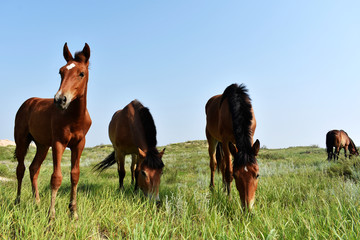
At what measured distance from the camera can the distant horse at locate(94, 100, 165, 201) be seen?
4.57m

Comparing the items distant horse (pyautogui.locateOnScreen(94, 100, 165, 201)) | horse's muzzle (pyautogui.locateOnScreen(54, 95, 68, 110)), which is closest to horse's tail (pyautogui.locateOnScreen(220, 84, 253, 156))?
distant horse (pyautogui.locateOnScreen(94, 100, 165, 201))

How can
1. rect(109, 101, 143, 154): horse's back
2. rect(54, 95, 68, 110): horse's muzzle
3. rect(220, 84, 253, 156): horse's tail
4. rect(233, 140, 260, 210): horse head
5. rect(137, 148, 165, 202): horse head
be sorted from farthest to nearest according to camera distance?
rect(109, 101, 143, 154): horse's back < rect(137, 148, 165, 202): horse head < rect(220, 84, 253, 156): horse's tail < rect(233, 140, 260, 210): horse head < rect(54, 95, 68, 110): horse's muzzle

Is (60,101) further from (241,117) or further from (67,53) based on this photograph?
(241,117)

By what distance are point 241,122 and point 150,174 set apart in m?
1.93

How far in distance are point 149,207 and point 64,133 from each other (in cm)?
179

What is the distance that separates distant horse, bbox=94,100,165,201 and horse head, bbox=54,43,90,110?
1799 mm

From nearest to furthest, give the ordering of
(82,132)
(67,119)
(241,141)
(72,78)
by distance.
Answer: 1. (72,78)
2. (67,119)
3. (82,132)
4. (241,141)

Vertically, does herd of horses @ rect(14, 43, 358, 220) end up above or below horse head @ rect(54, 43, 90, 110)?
below

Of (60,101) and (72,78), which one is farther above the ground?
(72,78)

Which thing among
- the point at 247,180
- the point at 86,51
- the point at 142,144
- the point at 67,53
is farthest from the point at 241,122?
the point at 67,53

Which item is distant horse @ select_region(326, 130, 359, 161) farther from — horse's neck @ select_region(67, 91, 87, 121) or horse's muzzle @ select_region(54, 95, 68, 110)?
horse's muzzle @ select_region(54, 95, 68, 110)

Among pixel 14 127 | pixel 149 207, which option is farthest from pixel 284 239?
pixel 14 127

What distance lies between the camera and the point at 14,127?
202 inches

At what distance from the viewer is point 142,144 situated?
5.39 meters
